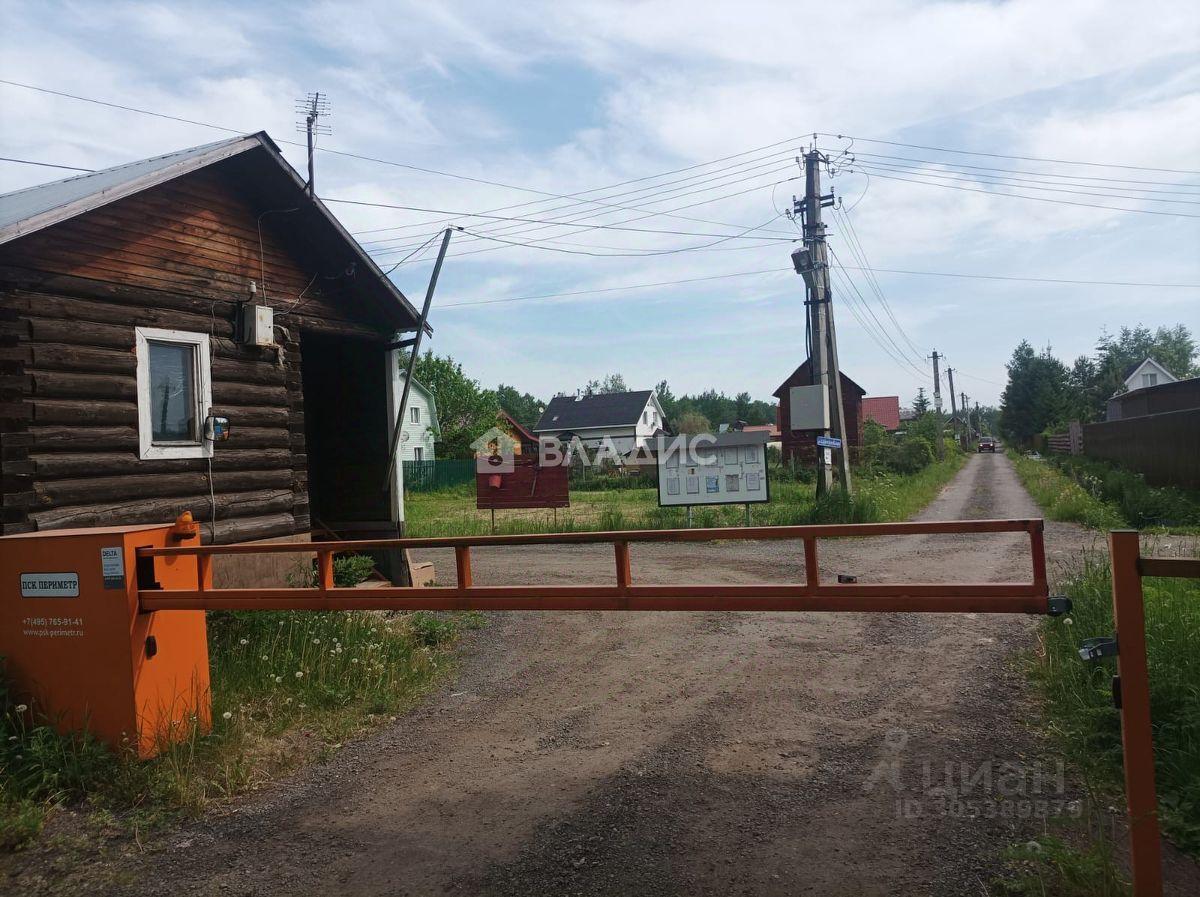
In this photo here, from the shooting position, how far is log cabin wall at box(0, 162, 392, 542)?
723cm

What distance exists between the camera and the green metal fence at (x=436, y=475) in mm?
42344

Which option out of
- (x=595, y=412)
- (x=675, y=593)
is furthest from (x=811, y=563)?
(x=595, y=412)

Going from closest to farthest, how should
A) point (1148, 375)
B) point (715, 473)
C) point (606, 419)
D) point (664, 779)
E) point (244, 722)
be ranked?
point (664, 779), point (244, 722), point (715, 473), point (1148, 375), point (606, 419)

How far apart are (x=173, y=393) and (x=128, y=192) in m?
1.92

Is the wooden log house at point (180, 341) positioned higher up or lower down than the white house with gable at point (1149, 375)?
lower down

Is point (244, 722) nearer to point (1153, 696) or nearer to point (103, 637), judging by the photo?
point (103, 637)

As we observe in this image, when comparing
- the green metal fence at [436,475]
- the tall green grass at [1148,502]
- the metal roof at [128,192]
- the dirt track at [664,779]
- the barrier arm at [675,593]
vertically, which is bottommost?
the dirt track at [664,779]

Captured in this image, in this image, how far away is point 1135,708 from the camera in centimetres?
324

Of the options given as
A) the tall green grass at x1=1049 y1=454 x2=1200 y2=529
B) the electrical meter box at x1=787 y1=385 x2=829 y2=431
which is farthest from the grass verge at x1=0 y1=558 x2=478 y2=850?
the tall green grass at x1=1049 y1=454 x2=1200 y2=529

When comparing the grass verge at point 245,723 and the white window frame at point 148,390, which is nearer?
the grass verge at point 245,723

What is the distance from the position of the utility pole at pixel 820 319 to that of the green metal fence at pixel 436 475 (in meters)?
24.8

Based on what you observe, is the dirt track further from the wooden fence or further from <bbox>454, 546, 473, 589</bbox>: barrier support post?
the wooden fence

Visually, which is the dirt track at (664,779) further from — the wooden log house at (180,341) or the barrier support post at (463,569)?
the wooden log house at (180,341)

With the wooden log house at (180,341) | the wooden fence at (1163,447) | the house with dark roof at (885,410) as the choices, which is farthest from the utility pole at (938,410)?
the wooden log house at (180,341)
